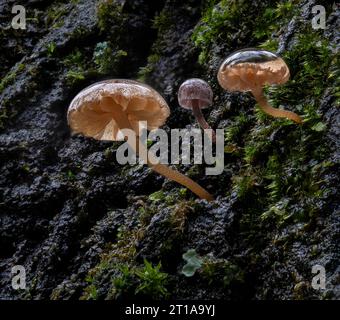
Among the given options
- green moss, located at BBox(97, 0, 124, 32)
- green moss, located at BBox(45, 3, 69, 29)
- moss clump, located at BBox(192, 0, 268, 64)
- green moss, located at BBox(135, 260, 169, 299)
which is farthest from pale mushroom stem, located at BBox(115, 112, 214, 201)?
green moss, located at BBox(45, 3, 69, 29)

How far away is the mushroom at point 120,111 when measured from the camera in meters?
2.16

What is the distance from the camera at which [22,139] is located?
3355 mm

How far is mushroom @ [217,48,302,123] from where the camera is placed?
2.25 metres

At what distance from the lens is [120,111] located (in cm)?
233

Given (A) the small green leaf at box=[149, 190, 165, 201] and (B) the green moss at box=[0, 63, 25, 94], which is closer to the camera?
(A) the small green leaf at box=[149, 190, 165, 201]

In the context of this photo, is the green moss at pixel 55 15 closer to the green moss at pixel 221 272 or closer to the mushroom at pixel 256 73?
the mushroom at pixel 256 73

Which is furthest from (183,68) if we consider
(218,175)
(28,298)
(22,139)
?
(28,298)

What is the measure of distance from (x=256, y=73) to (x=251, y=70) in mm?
Answer: 30

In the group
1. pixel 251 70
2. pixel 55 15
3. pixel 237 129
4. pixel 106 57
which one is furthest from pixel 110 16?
pixel 251 70

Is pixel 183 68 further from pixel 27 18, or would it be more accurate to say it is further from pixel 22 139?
pixel 27 18

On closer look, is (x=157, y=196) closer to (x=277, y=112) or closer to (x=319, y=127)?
(x=277, y=112)

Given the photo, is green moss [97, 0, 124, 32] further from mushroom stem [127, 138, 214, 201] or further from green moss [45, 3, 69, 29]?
mushroom stem [127, 138, 214, 201]

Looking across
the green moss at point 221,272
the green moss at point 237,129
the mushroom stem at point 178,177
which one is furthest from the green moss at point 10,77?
the green moss at point 221,272
